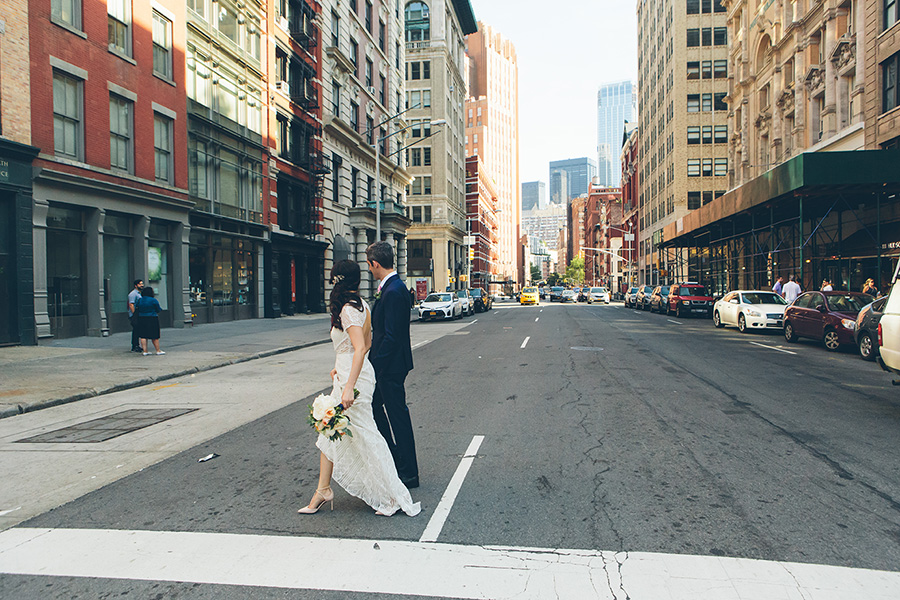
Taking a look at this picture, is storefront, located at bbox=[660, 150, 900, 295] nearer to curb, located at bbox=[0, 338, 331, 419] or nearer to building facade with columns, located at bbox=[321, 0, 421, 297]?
building facade with columns, located at bbox=[321, 0, 421, 297]

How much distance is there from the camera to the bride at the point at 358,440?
4316 mm

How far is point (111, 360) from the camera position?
1342cm

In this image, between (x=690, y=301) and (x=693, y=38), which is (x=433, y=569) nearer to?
(x=690, y=301)

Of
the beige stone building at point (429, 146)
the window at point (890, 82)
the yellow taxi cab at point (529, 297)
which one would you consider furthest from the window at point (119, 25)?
the yellow taxi cab at point (529, 297)

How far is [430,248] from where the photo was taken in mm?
65688

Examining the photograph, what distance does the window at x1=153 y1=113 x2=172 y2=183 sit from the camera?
20.9 meters

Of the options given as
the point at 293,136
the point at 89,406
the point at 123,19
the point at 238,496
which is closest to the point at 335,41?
the point at 293,136

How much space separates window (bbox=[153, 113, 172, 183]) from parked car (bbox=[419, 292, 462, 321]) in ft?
44.2

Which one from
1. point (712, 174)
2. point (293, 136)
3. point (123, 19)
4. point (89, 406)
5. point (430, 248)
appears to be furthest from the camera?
point (430, 248)

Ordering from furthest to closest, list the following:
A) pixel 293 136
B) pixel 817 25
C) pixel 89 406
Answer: pixel 293 136 → pixel 817 25 → pixel 89 406

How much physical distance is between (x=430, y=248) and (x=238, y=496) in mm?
61265

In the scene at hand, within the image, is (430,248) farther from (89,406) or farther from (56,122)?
(89,406)

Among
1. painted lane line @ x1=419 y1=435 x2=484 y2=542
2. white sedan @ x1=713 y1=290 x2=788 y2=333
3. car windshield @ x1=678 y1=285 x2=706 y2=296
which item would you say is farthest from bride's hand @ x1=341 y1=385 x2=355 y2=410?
car windshield @ x1=678 y1=285 x2=706 y2=296

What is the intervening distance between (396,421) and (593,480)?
180 cm
